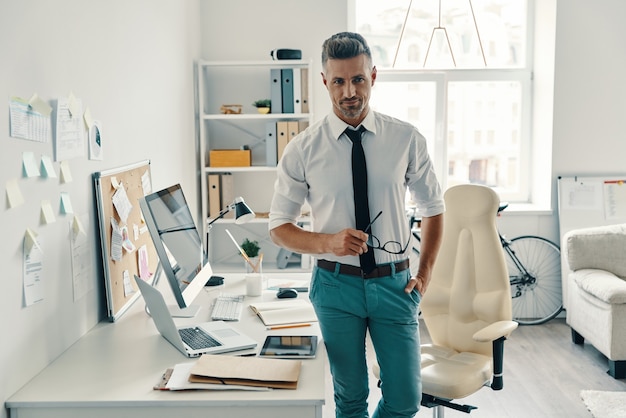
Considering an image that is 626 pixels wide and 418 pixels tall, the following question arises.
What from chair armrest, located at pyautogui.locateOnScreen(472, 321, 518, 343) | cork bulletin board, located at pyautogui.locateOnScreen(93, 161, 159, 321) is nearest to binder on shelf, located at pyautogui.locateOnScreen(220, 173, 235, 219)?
cork bulletin board, located at pyautogui.locateOnScreen(93, 161, 159, 321)

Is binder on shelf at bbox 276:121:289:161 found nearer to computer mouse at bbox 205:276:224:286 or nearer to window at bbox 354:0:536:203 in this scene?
window at bbox 354:0:536:203

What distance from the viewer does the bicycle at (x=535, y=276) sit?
16.1 ft

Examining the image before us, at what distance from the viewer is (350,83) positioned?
198 centimetres

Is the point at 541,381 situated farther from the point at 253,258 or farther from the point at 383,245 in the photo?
the point at 383,245

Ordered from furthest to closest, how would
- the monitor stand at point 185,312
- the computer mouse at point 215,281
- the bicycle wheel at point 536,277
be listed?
the bicycle wheel at point 536,277, the computer mouse at point 215,281, the monitor stand at point 185,312

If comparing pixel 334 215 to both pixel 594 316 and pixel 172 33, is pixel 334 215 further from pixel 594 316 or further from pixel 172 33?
pixel 594 316

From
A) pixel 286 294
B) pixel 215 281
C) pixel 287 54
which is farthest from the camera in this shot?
pixel 287 54

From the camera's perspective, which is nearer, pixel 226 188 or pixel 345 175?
pixel 345 175

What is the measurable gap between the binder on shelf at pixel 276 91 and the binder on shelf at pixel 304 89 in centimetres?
14

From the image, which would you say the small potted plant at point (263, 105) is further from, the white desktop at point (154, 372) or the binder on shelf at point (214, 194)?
the white desktop at point (154, 372)

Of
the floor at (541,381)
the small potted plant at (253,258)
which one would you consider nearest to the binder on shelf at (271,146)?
the floor at (541,381)

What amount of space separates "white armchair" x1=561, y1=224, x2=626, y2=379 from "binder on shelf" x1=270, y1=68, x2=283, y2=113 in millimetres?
2003

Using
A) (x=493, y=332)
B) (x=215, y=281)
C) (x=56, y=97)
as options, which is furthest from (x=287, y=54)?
(x=56, y=97)

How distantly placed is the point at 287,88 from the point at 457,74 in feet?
4.40
